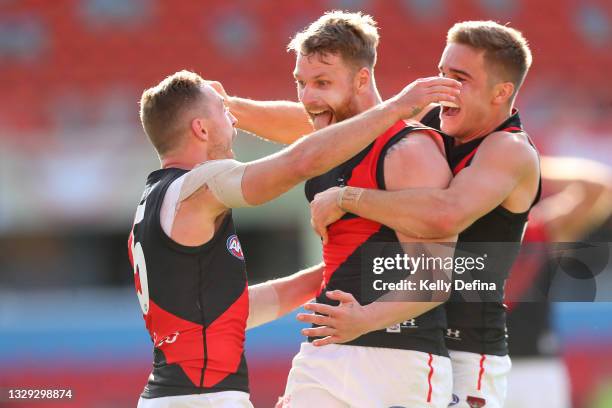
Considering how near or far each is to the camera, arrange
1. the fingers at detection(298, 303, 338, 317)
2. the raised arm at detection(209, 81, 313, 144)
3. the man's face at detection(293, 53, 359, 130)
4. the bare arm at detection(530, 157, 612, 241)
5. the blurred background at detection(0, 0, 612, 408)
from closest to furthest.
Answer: the fingers at detection(298, 303, 338, 317)
the man's face at detection(293, 53, 359, 130)
the raised arm at detection(209, 81, 313, 144)
the bare arm at detection(530, 157, 612, 241)
the blurred background at detection(0, 0, 612, 408)

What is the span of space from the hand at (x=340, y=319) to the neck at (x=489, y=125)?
0.90 m

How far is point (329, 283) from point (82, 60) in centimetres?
908

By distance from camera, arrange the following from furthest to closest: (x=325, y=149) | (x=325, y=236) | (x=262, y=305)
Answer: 1. (x=262, y=305)
2. (x=325, y=236)
3. (x=325, y=149)

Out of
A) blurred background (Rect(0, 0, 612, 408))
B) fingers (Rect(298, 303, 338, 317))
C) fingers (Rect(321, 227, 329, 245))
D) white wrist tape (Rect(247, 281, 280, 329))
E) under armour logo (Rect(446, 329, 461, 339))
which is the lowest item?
under armour logo (Rect(446, 329, 461, 339))

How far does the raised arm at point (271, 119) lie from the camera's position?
16.2 feet

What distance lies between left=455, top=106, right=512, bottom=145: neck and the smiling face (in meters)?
0.01

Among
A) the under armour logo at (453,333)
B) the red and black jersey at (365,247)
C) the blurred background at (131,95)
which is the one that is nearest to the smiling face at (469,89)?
the red and black jersey at (365,247)

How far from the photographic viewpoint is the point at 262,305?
4359 mm

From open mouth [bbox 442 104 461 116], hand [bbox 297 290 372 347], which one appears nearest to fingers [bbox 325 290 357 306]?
hand [bbox 297 290 372 347]

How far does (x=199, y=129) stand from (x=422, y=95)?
90cm

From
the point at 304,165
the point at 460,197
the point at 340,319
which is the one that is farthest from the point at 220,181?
the point at 460,197

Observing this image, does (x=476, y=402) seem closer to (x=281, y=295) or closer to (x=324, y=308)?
(x=324, y=308)

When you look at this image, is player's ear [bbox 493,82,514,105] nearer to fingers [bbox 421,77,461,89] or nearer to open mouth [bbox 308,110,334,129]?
fingers [bbox 421,77,461,89]

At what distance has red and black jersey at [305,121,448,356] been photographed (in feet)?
12.3
